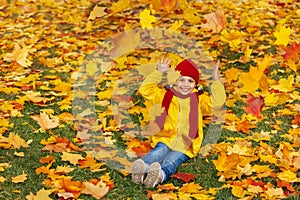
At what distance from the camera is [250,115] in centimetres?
450

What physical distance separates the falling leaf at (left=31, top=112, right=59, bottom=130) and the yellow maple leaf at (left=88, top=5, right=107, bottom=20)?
3.20 metres

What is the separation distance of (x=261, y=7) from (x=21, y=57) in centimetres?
393

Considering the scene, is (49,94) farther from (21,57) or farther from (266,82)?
(266,82)

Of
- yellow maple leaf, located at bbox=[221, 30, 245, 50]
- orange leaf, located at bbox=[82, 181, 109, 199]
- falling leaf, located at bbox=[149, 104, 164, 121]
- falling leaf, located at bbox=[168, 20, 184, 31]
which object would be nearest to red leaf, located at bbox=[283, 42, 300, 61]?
yellow maple leaf, located at bbox=[221, 30, 245, 50]

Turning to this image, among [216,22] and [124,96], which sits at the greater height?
[216,22]

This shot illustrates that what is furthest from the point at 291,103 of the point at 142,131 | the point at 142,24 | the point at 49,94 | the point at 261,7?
the point at 261,7

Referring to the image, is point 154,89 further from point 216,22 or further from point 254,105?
point 216,22

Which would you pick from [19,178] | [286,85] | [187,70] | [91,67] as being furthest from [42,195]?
[286,85]

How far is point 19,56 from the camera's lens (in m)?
5.86

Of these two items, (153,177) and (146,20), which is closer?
(153,177)

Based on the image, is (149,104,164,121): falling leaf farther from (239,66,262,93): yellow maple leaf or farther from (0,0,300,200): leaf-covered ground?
(239,66,262,93): yellow maple leaf

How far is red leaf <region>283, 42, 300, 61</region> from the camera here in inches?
220

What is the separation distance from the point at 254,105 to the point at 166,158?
54.4 inches

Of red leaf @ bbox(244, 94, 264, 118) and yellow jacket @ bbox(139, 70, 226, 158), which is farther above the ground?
yellow jacket @ bbox(139, 70, 226, 158)
